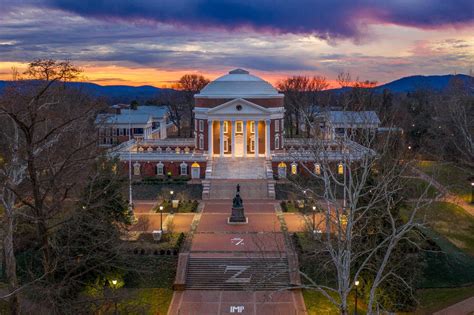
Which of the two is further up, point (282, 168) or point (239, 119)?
point (239, 119)

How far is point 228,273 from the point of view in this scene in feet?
95.5

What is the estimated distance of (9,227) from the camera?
49.5ft

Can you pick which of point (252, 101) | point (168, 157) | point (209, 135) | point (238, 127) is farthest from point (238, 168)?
point (252, 101)

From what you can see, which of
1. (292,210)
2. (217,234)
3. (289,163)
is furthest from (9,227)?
(289,163)

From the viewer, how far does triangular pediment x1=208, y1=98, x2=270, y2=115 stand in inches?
2275

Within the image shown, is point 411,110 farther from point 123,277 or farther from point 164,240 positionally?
point 123,277

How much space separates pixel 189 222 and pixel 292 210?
29.2 ft

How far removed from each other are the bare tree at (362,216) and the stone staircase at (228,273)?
2766 mm

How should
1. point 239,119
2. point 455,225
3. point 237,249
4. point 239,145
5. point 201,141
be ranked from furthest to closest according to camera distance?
point 201,141, point 239,145, point 239,119, point 455,225, point 237,249

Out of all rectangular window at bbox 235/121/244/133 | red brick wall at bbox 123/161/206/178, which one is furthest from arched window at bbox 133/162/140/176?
rectangular window at bbox 235/121/244/133

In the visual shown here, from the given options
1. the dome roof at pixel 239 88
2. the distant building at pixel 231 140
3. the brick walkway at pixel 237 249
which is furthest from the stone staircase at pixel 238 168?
the dome roof at pixel 239 88

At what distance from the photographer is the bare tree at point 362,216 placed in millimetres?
13312

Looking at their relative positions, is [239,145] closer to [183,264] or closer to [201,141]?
[201,141]

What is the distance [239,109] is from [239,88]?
413 centimetres
